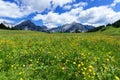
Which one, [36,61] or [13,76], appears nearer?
[13,76]

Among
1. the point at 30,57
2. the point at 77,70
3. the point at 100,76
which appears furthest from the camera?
the point at 30,57

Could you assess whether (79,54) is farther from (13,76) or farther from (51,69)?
(13,76)

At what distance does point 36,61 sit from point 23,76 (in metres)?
1.96

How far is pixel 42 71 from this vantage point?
28.1ft

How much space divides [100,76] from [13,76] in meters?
2.96

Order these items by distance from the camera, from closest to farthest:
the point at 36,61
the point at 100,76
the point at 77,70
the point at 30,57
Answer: the point at 100,76, the point at 77,70, the point at 36,61, the point at 30,57

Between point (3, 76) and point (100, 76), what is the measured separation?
10.9ft

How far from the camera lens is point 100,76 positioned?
25.4ft

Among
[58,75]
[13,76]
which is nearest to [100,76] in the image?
[58,75]

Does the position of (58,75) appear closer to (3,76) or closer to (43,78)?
(43,78)

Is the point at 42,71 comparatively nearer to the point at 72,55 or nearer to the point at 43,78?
the point at 43,78

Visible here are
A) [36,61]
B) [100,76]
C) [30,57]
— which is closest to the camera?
[100,76]

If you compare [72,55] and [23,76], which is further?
[72,55]

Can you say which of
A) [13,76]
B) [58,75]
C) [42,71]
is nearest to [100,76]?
[58,75]
